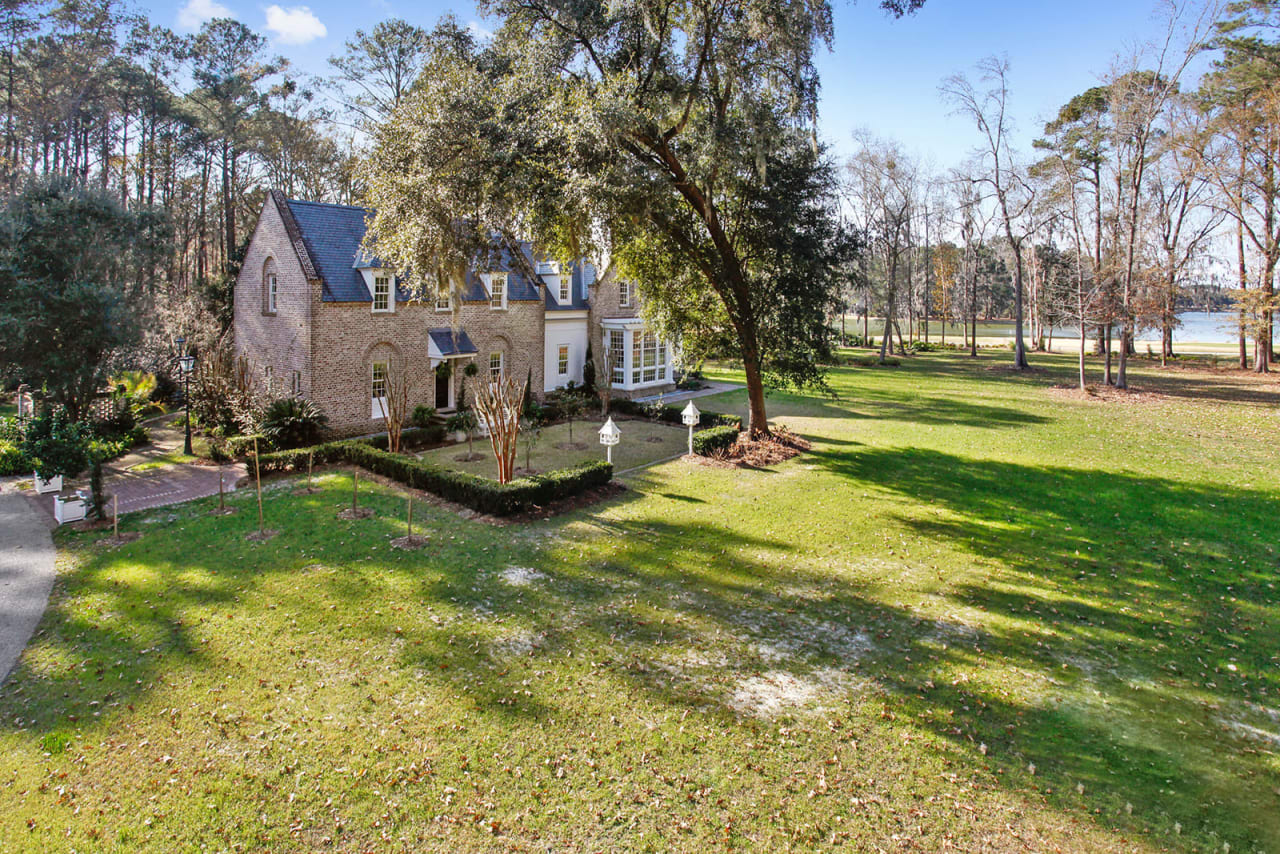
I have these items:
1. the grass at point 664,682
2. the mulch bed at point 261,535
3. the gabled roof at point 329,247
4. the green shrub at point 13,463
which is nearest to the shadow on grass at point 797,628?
the grass at point 664,682

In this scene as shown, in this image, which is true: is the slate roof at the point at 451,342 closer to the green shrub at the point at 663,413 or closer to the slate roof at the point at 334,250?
the slate roof at the point at 334,250

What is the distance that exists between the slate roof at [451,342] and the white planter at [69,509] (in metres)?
10.8

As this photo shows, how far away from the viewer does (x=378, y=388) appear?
21266mm

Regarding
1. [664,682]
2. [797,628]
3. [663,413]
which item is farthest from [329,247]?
[797,628]

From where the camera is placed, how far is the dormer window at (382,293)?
68.4 feet

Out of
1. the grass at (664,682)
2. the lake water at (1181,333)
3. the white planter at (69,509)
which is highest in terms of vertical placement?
the lake water at (1181,333)

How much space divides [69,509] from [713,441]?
49.6ft

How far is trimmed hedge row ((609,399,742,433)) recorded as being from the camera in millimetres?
22625

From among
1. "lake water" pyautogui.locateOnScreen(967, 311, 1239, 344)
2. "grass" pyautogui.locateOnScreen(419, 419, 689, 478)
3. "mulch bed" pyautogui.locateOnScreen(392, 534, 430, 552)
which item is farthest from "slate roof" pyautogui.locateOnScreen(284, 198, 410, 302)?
"lake water" pyautogui.locateOnScreen(967, 311, 1239, 344)

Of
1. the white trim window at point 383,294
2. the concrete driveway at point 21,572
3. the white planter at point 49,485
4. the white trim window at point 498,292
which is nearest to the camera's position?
the concrete driveway at point 21,572

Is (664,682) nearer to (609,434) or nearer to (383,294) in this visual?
(609,434)

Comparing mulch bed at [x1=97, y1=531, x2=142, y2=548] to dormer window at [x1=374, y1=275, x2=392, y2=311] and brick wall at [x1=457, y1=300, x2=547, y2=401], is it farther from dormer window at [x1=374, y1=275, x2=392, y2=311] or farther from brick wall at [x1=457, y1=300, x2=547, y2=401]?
brick wall at [x1=457, y1=300, x2=547, y2=401]

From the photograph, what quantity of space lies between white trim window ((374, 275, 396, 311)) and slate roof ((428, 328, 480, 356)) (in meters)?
1.73

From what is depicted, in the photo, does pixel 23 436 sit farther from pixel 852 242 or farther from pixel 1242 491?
pixel 1242 491
